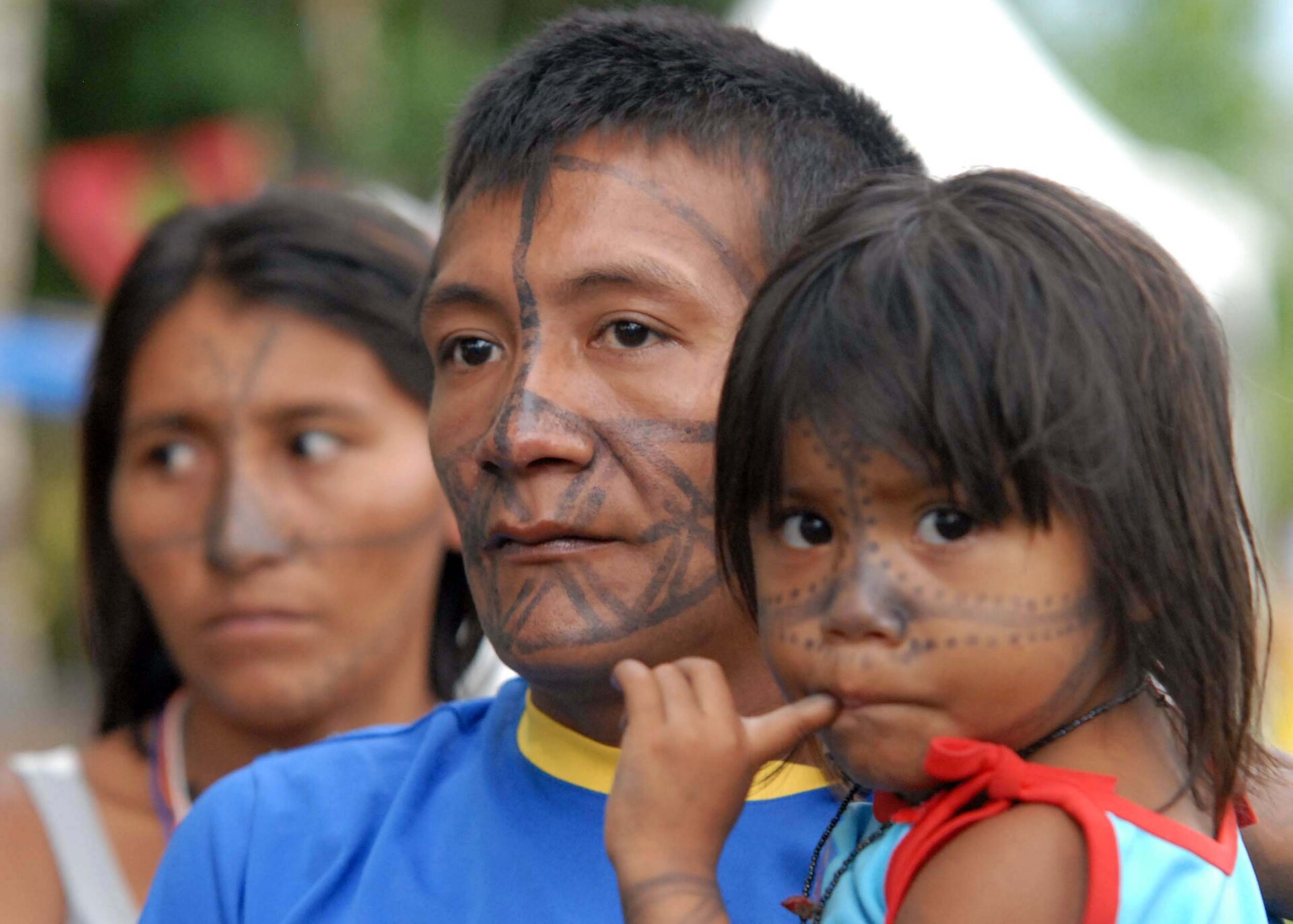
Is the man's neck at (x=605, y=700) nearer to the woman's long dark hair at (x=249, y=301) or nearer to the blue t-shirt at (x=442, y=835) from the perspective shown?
the blue t-shirt at (x=442, y=835)

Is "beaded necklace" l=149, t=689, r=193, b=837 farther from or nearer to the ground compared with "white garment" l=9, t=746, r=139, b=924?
farther from the ground

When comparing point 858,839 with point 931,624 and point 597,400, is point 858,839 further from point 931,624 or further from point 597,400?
point 597,400

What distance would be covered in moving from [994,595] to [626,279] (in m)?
0.80

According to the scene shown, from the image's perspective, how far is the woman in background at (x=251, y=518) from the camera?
325 cm

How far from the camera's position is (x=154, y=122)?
38.4 ft

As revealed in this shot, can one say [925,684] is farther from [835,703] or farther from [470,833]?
[470,833]

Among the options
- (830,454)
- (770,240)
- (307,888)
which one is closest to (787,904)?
(830,454)

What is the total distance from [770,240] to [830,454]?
733 mm

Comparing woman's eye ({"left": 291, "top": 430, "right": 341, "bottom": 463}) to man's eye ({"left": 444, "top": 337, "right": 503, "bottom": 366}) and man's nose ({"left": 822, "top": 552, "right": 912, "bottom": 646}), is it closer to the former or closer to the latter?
man's eye ({"left": 444, "top": 337, "right": 503, "bottom": 366})

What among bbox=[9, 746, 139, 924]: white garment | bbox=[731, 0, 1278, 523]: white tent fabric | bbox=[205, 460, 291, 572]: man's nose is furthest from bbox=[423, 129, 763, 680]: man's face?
bbox=[731, 0, 1278, 523]: white tent fabric

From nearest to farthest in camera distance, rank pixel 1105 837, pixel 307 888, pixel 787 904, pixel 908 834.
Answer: pixel 1105 837 < pixel 908 834 < pixel 787 904 < pixel 307 888

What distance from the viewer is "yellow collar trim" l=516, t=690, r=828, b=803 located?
204 centimetres

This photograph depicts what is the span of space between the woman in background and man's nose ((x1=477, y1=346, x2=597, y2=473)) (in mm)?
1246

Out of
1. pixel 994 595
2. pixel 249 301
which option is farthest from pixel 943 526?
pixel 249 301
